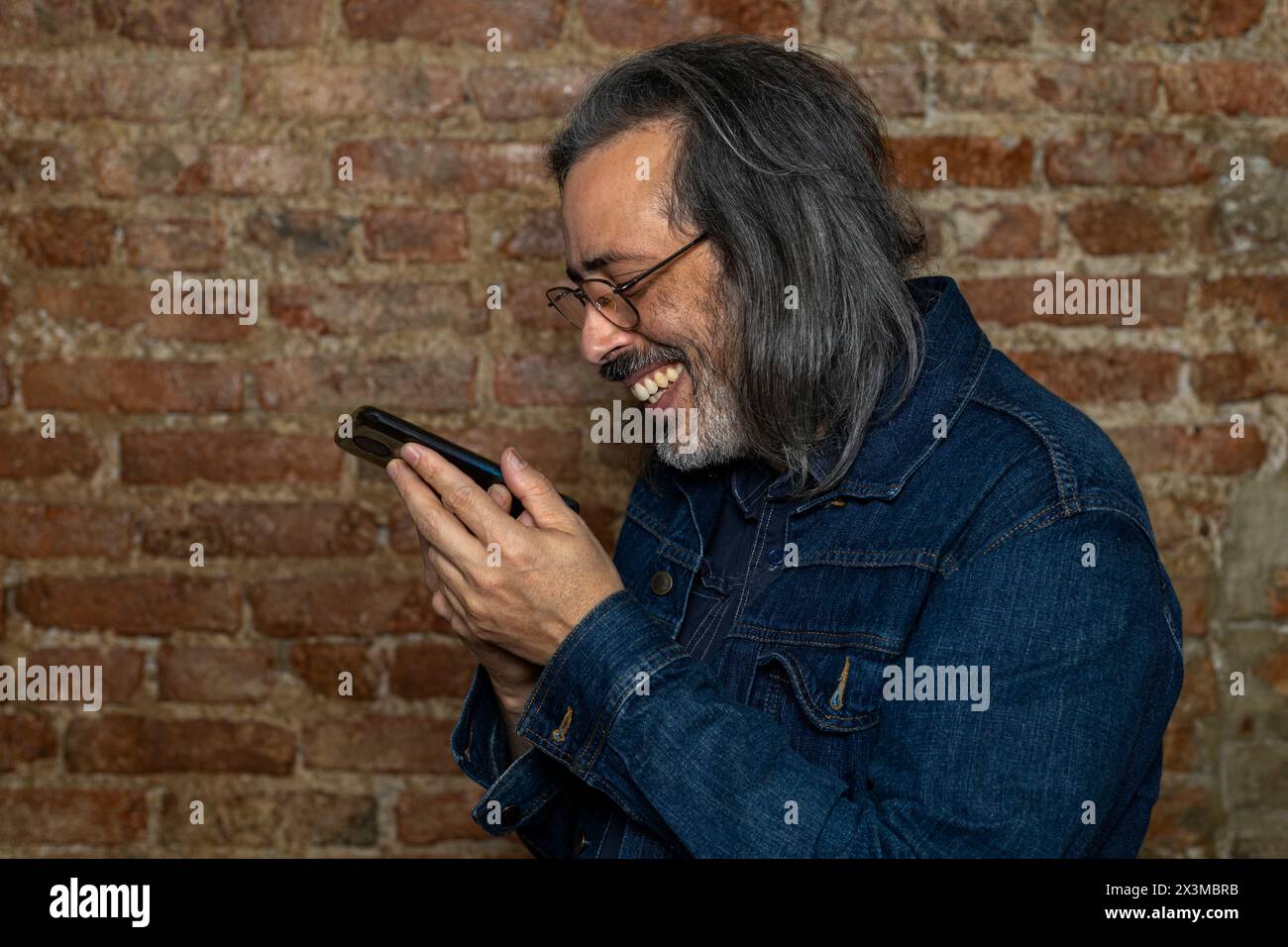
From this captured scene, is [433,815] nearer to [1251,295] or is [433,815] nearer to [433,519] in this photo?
[433,519]

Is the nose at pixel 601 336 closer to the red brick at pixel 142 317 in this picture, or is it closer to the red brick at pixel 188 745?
the red brick at pixel 142 317

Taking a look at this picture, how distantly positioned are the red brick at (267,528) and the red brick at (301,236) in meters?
0.30

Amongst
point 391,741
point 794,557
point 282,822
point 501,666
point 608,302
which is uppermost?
point 608,302

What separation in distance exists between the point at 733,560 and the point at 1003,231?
0.61 m

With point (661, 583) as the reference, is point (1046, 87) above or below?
above

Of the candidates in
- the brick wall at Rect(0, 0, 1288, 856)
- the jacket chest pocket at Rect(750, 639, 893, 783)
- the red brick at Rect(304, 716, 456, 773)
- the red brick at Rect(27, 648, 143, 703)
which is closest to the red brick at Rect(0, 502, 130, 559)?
the brick wall at Rect(0, 0, 1288, 856)

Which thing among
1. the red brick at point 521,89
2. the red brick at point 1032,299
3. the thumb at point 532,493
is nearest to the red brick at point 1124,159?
the red brick at point 1032,299

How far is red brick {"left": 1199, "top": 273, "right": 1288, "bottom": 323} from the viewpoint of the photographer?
134 cm

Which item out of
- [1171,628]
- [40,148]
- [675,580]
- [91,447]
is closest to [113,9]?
[40,148]

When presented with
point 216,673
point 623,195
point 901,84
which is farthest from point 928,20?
point 216,673

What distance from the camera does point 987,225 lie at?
4.44 ft

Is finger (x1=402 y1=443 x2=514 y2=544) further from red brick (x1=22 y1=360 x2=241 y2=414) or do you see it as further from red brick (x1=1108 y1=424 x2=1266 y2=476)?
red brick (x1=1108 y1=424 x2=1266 y2=476)

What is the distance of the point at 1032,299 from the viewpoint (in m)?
1.35
